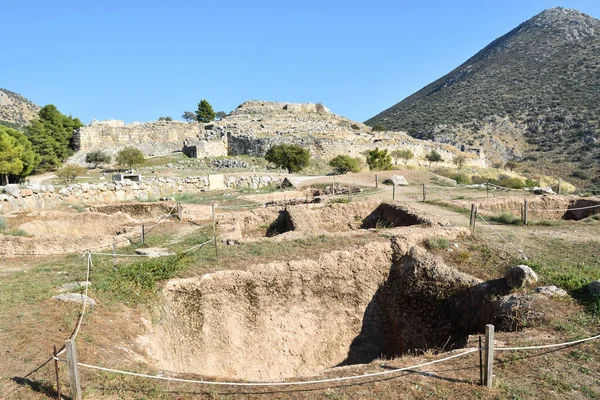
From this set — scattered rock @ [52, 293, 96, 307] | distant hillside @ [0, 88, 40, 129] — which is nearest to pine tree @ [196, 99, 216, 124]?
distant hillside @ [0, 88, 40, 129]

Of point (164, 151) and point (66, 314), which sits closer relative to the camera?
point (66, 314)

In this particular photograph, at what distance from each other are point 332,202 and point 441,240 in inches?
267

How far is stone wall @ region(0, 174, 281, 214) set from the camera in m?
14.8

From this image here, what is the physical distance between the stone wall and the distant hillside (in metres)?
53.1

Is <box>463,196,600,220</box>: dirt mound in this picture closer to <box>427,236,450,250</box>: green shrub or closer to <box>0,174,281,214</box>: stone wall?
<box>427,236,450,250</box>: green shrub

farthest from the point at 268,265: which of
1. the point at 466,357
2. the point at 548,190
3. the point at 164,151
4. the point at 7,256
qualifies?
the point at 164,151

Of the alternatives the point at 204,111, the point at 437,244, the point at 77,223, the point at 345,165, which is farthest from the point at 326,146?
the point at 437,244

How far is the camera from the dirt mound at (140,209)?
52.5 ft

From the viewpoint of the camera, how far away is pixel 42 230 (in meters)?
12.5

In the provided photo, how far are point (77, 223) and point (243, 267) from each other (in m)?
8.14

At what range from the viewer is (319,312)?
8.26m

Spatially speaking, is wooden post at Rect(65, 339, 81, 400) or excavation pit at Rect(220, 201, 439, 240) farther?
excavation pit at Rect(220, 201, 439, 240)

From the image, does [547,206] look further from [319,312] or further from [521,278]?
[319,312]

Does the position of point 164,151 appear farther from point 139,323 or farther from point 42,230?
point 139,323
